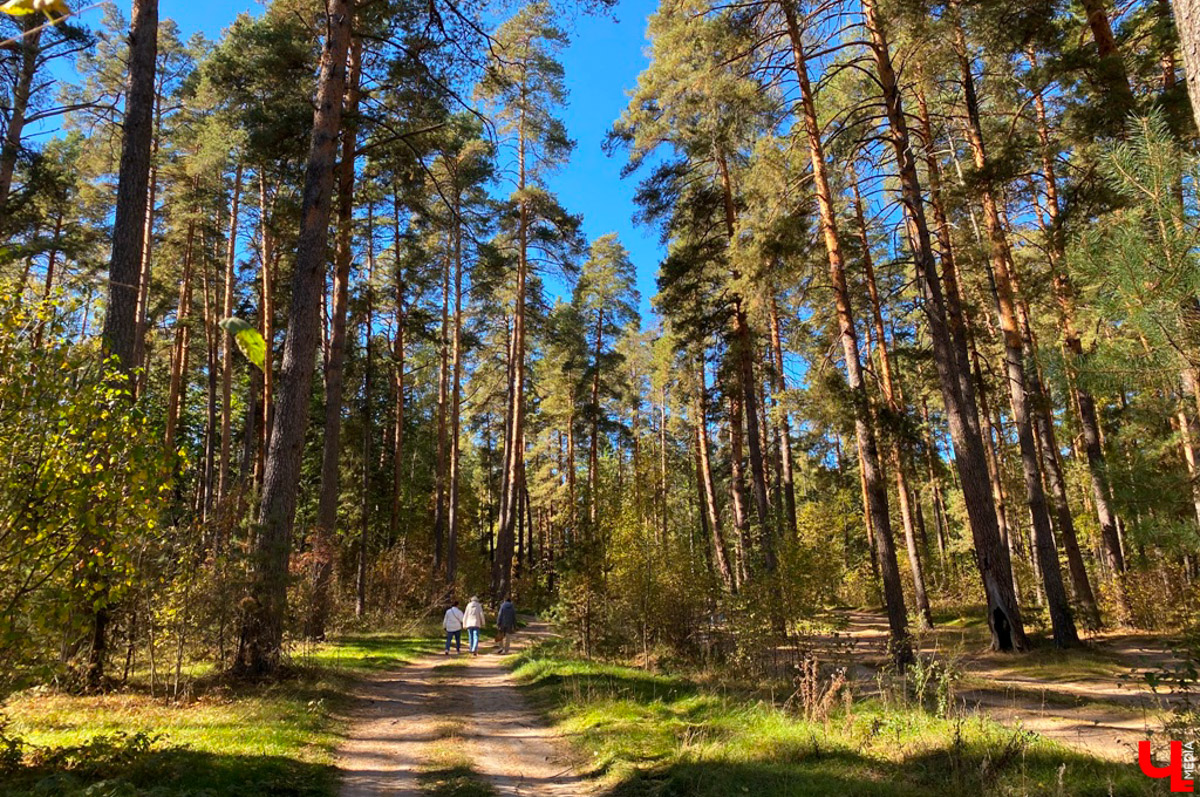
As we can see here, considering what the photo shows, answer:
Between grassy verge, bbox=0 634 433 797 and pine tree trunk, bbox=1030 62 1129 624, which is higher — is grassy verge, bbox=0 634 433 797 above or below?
below

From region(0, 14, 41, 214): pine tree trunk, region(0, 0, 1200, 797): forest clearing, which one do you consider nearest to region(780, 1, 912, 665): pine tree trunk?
region(0, 0, 1200, 797): forest clearing

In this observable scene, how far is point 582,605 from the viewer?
12.8 meters

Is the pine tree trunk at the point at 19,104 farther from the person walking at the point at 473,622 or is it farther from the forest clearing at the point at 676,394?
the person walking at the point at 473,622

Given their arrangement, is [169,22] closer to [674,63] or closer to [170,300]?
[170,300]

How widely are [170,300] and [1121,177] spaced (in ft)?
91.2

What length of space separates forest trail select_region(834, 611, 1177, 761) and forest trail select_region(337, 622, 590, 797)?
13.4 ft

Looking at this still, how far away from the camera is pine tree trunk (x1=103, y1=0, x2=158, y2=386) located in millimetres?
7871

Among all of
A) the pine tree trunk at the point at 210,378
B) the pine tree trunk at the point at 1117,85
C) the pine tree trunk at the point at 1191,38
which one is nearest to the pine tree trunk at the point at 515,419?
the pine tree trunk at the point at 210,378

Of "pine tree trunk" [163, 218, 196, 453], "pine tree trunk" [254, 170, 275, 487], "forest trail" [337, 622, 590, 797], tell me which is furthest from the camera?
"pine tree trunk" [163, 218, 196, 453]

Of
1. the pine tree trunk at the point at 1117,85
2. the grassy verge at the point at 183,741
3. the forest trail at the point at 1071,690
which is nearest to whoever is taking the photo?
the grassy verge at the point at 183,741

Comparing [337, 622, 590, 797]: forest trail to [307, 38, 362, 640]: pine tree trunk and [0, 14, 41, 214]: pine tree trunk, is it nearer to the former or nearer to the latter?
[307, 38, 362, 640]: pine tree trunk

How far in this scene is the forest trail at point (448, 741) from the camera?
18.8 ft

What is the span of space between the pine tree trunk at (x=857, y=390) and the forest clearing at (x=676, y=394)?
0.30ft

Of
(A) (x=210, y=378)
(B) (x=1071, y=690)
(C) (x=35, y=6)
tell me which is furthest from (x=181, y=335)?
(B) (x=1071, y=690)
